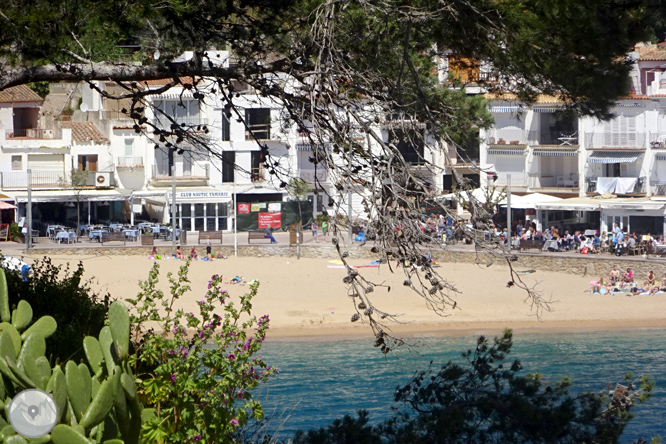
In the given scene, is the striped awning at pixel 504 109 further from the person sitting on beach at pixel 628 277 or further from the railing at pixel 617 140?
the person sitting on beach at pixel 628 277

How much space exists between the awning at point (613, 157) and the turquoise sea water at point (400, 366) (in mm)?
16246

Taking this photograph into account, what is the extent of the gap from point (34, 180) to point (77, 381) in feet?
123

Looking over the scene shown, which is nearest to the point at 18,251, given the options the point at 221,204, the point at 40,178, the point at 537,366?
the point at 40,178

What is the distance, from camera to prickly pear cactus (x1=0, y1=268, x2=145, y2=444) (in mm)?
3088

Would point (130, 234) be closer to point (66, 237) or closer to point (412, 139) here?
point (66, 237)

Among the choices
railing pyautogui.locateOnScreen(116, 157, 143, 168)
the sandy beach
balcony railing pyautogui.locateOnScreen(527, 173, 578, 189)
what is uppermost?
railing pyautogui.locateOnScreen(116, 157, 143, 168)

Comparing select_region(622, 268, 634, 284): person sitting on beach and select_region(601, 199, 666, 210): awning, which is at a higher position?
select_region(601, 199, 666, 210): awning

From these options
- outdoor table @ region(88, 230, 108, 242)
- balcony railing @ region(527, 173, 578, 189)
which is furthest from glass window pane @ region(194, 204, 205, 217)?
balcony railing @ region(527, 173, 578, 189)

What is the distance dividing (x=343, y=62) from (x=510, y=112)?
35.3 metres

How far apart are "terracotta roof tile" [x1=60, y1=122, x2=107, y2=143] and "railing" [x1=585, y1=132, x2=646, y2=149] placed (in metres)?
23.7

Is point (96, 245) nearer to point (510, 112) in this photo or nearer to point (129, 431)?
point (510, 112)

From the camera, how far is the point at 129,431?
3719mm

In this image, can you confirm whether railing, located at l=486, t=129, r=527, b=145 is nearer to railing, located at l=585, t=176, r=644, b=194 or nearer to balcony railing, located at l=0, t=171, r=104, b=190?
railing, located at l=585, t=176, r=644, b=194

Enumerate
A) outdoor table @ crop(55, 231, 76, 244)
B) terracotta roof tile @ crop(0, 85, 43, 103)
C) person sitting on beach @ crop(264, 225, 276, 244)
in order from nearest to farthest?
outdoor table @ crop(55, 231, 76, 244) < person sitting on beach @ crop(264, 225, 276, 244) < terracotta roof tile @ crop(0, 85, 43, 103)
